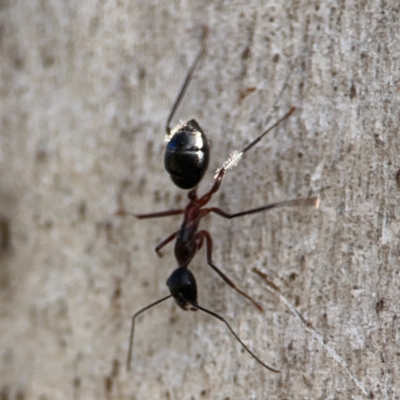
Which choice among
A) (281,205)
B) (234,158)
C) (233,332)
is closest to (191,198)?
(234,158)

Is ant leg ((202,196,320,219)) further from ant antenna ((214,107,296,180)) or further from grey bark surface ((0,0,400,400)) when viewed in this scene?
ant antenna ((214,107,296,180))

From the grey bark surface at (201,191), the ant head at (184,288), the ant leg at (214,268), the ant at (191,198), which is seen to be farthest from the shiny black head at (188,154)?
the ant head at (184,288)

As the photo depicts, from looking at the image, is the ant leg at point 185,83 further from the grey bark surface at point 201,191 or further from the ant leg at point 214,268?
the ant leg at point 214,268

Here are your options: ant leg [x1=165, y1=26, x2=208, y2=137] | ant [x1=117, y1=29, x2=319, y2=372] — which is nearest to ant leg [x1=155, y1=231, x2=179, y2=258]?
ant [x1=117, y1=29, x2=319, y2=372]

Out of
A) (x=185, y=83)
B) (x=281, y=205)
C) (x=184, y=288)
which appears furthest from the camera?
(x=185, y=83)

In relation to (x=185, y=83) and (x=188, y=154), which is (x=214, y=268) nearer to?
(x=188, y=154)

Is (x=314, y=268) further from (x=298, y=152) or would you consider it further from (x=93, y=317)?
(x=93, y=317)
